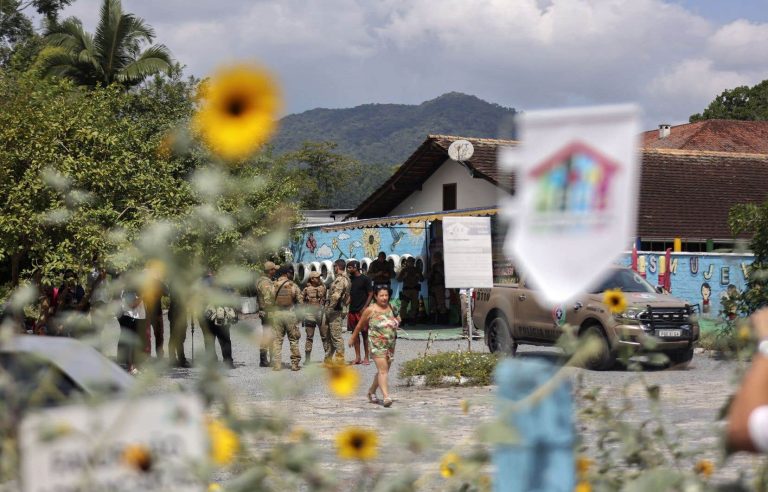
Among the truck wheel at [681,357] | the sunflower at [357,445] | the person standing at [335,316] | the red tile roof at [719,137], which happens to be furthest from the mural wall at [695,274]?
the red tile roof at [719,137]

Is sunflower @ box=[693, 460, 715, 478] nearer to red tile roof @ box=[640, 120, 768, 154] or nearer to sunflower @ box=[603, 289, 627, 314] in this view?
sunflower @ box=[603, 289, 627, 314]

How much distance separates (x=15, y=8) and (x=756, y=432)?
44.3 meters

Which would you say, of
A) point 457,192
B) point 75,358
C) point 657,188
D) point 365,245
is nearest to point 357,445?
point 75,358

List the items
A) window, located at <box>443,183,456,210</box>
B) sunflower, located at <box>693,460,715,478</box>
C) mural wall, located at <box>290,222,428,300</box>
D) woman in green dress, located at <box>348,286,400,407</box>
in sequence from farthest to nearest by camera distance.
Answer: window, located at <box>443,183,456,210</box>
mural wall, located at <box>290,222,428,300</box>
woman in green dress, located at <box>348,286,400,407</box>
sunflower, located at <box>693,460,715,478</box>

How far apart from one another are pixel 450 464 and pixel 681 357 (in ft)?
50.6

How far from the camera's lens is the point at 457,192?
33.8 m

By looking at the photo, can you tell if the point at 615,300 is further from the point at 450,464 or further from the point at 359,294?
the point at 359,294

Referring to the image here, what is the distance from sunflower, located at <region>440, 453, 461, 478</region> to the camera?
297 cm

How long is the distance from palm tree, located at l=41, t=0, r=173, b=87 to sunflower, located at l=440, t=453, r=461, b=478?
39.1m

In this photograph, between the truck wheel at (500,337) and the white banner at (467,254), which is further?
the white banner at (467,254)

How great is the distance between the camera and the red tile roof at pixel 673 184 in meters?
32.1

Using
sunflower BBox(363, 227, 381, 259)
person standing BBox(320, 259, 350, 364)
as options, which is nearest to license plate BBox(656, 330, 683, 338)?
person standing BBox(320, 259, 350, 364)

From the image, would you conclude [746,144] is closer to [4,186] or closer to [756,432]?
[4,186]

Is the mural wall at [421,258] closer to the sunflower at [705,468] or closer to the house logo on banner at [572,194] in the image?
the sunflower at [705,468]
